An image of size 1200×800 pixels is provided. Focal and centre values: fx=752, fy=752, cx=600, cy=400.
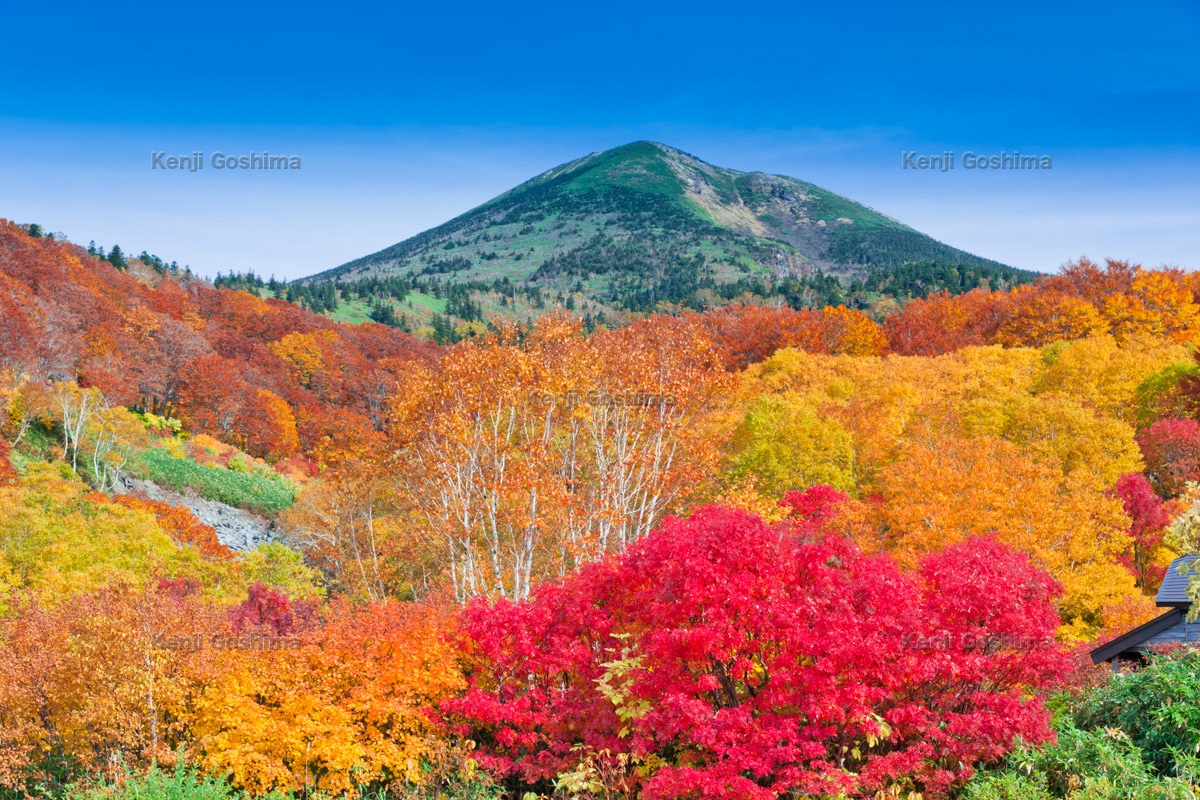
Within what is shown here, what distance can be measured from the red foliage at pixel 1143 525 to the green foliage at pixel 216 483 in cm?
4691

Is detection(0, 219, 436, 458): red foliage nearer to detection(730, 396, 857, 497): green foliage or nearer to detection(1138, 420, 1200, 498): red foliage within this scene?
detection(730, 396, 857, 497): green foliage

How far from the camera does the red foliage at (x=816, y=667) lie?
10242 millimetres

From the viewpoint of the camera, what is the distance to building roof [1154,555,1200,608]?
14695 mm

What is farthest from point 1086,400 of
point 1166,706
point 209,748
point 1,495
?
point 1,495

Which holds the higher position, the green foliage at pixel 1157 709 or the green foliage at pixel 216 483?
the green foliage at pixel 216 483

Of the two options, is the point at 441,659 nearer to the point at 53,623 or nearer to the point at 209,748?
the point at 209,748

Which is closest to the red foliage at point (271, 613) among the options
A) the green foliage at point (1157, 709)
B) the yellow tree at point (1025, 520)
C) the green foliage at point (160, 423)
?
the green foliage at point (1157, 709)

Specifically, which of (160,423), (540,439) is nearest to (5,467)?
(160,423)

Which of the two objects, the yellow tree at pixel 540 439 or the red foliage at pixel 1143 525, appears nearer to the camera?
the yellow tree at pixel 540 439

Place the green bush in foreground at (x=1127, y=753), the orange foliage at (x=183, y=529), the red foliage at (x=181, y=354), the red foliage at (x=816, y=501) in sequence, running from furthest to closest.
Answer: the red foliage at (x=181, y=354)
the orange foliage at (x=183, y=529)
the red foliage at (x=816, y=501)
the green bush in foreground at (x=1127, y=753)

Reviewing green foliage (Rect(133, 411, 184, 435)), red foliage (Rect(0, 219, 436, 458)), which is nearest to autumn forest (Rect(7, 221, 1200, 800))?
green foliage (Rect(133, 411, 184, 435))

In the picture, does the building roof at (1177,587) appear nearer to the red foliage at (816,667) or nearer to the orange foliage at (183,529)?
the red foliage at (816,667)

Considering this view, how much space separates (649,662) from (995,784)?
496 centimetres

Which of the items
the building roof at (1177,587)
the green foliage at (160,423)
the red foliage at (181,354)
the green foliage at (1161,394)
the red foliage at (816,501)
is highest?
the red foliage at (181,354)
